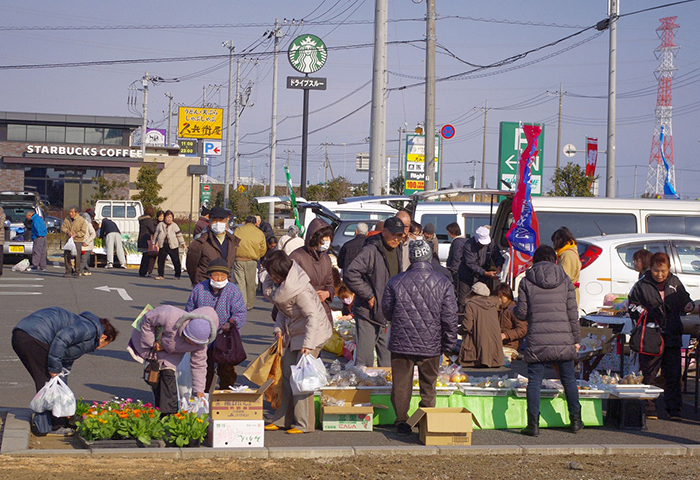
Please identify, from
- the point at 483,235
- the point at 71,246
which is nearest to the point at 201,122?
the point at 71,246

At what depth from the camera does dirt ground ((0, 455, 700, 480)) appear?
235 inches

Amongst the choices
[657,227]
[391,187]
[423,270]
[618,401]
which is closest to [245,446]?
[423,270]

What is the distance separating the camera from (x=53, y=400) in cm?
673

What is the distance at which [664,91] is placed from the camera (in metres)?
45.8

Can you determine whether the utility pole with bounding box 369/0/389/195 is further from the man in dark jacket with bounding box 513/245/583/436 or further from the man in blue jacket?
the man in dark jacket with bounding box 513/245/583/436

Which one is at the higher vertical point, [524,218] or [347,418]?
[524,218]

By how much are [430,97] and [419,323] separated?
45.8 feet

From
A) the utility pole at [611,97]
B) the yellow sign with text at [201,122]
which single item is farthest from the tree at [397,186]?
the utility pole at [611,97]

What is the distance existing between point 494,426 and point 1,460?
14.3 ft

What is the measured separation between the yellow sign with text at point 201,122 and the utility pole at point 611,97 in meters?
49.9

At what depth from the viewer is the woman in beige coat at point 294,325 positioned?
23.4 feet

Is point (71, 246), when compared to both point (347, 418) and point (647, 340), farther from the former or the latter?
point (647, 340)

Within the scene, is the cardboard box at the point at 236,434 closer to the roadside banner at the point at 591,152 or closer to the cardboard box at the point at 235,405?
the cardboard box at the point at 235,405

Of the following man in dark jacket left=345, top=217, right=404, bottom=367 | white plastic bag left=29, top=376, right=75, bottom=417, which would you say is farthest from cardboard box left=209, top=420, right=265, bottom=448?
man in dark jacket left=345, top=217, right=404, bottom=367
